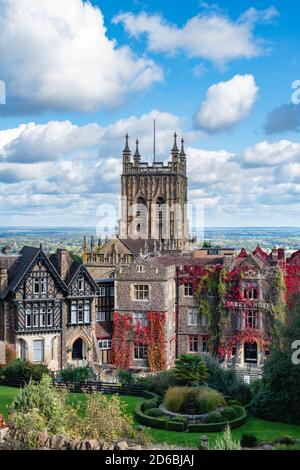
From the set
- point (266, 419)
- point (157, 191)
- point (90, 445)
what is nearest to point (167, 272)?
point (266, 419)

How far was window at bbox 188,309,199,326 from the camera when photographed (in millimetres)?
48156

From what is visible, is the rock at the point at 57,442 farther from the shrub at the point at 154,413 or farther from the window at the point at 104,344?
the window at the point at 104,344

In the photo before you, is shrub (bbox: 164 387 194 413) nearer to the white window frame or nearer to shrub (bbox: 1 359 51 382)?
shrub (bbox: 1 359 51 382)

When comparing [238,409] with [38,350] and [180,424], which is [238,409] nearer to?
[180,424]

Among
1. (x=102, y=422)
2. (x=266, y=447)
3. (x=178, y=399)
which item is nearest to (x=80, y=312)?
(x=178, y=399)

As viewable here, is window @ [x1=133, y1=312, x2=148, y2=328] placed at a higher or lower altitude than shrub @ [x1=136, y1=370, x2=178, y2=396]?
higher

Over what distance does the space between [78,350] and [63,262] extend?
708cm

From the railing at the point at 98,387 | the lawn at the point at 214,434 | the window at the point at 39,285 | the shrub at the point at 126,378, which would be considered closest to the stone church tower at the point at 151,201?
the window at the point at 39,285

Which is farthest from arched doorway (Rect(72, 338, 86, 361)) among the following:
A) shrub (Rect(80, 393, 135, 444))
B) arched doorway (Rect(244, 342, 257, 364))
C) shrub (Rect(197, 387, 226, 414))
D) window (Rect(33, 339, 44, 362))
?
shrub (Rect(80, 393, 135, 444))

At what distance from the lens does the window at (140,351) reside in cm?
4650

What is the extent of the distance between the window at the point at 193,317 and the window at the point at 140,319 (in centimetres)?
399

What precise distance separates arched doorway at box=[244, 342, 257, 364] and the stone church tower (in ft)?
129

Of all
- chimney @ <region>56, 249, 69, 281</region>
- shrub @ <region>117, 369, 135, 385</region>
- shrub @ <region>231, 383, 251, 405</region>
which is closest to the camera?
shrub @ <region>231, 383, 251, 405</region>
